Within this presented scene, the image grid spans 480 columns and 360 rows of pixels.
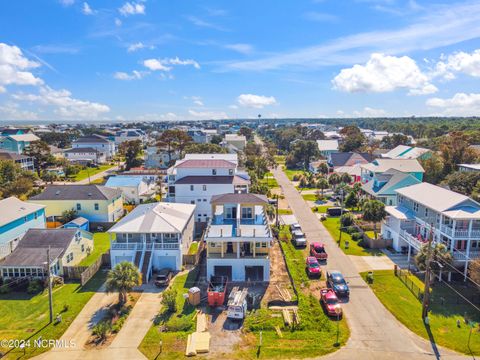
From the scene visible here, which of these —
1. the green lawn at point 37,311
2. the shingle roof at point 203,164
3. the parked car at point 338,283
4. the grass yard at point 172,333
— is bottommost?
the green lawn at point 37,311

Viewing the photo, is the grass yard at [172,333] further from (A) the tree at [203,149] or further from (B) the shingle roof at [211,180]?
(A) the tree at [203,149]

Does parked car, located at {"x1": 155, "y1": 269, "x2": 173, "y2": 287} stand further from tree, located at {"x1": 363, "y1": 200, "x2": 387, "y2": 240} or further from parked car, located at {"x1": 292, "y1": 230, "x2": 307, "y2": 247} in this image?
tree, located at {"x1": 363, "y1": 200, "x2": 387, "y2": 240}

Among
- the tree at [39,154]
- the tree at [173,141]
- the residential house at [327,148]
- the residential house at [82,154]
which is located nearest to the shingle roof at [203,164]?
the tree at [173,141]

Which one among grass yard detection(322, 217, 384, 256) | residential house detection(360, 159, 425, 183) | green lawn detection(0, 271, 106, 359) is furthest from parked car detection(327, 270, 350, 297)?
residential house detection(360, 159, 425, 183)

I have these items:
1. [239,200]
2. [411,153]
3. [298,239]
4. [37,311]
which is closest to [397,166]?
[411,153]

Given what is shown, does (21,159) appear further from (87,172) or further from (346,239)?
(346,239)

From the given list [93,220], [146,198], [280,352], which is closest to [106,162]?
[146,198]
